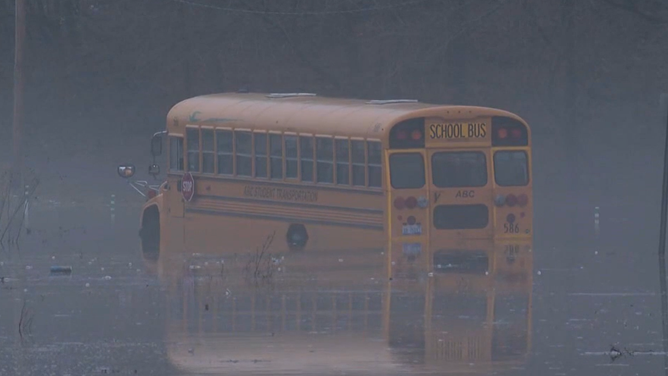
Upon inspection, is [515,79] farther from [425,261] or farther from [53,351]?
[53,351]

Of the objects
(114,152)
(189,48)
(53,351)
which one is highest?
(189,48)

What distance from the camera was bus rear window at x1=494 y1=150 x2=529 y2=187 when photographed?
71.7 feet

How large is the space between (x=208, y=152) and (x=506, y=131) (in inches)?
192

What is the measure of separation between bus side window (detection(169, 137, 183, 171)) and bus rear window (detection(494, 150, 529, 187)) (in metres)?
5.43

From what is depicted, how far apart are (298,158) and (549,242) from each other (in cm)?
400

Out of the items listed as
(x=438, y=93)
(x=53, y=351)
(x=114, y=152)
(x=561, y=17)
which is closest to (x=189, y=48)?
(x=114, y=152)

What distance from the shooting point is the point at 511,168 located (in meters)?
21.9

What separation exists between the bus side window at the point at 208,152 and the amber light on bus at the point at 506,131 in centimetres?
464

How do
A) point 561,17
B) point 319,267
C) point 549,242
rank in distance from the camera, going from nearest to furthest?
point 319,267, point 549,242, point 561,17

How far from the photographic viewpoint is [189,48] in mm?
44812

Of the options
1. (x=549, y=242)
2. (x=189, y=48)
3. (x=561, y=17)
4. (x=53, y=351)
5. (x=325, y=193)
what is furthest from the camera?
(x=189, y=48)

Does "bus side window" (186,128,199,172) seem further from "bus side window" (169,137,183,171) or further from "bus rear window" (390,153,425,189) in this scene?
"bus rear window" (390,153,425,189)

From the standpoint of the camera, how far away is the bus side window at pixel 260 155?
23.3 m

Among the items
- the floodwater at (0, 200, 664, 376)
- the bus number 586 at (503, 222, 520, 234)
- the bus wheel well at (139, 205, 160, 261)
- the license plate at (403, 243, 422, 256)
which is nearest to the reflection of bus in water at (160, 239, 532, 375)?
the floodwater at (0, 200, 664, 376)
